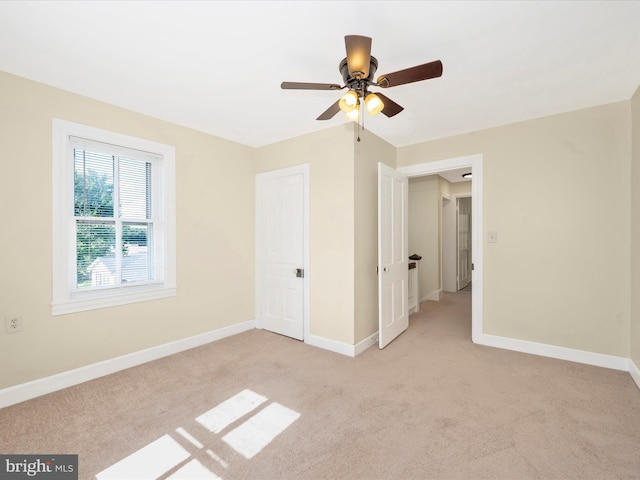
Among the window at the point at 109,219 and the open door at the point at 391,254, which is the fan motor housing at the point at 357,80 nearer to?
the open door at the point at 391,254

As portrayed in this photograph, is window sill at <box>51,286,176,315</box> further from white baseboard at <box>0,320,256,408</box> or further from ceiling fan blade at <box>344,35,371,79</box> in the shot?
ceiling fan blade at <box>344,35,371,79</box>

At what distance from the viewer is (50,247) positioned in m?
2.47

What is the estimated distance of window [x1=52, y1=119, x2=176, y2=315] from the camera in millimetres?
2543

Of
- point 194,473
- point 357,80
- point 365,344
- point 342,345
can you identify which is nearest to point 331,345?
point 342,345

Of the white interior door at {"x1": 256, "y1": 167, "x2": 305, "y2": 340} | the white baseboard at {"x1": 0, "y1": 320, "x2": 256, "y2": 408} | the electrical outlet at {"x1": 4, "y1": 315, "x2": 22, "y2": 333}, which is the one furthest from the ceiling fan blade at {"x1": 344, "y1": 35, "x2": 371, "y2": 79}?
the white baseboard at {"x1": 0, "y1": 320, "x2": 256, "y2": 408}

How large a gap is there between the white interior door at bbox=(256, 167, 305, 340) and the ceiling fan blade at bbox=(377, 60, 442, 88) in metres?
1.94

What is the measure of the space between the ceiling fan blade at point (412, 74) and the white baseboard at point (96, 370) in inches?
128

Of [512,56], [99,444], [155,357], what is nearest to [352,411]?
[99,444]

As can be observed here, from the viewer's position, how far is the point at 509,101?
275cm

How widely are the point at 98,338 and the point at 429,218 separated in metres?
5.38

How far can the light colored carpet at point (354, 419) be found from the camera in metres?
1.68

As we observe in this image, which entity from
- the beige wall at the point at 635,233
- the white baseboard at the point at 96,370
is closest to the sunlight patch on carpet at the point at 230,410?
the white baseboard at the point at 96,370

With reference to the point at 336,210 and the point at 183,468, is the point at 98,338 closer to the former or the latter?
the point at 183,468

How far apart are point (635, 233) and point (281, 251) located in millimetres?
3545
